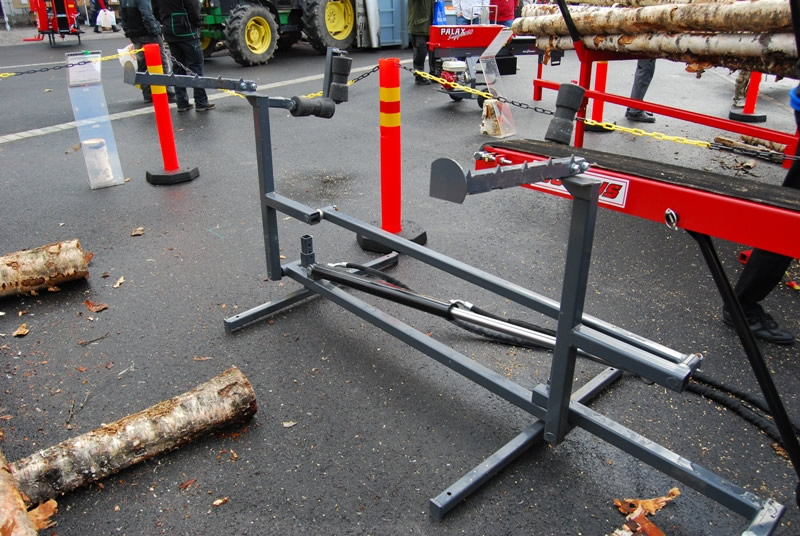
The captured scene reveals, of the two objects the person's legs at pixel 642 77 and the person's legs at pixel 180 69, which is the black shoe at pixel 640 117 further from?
the person's legs at pixel 180 69

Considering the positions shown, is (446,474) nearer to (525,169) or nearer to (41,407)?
(525,169)

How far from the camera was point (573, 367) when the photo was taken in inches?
90.5

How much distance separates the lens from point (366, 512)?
2.35m

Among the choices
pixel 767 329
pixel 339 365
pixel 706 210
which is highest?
pixel 706 210

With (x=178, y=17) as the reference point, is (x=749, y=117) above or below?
below

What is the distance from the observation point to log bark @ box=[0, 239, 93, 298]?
12.6 ft

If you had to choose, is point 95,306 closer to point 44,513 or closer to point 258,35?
point 44,513

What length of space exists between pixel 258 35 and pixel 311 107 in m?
9.98

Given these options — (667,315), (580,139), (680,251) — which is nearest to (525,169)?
(667,315)

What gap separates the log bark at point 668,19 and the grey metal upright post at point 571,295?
7.54 feet

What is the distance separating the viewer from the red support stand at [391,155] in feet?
13.6

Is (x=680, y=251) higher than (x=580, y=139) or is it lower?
lower

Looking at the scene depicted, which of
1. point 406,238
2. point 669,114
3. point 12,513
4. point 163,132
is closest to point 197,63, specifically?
point 163,132

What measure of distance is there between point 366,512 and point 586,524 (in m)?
0.81
